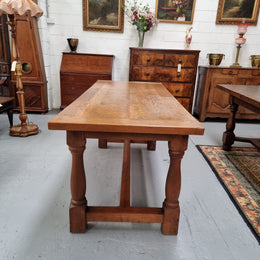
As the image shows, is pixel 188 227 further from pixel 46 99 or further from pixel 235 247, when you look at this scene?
pixel 46 99

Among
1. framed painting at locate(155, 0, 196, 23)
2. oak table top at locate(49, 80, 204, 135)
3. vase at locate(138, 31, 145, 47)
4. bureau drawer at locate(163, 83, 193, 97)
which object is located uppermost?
framed painting at locate(155, 0, 196, 23)

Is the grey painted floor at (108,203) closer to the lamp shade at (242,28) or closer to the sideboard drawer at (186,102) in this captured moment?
the sideboard drawer at (186,102)

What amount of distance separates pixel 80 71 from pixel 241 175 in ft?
10.7

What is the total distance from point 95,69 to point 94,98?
2667 millimetres

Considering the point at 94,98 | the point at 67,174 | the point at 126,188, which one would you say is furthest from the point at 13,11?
the point at 126,188

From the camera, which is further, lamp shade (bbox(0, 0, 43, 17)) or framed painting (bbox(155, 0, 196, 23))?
framed painting (bbox(155, 0, 196, 23))

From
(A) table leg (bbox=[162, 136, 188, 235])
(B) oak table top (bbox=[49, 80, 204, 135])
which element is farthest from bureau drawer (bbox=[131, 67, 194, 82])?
(A) table leg (bbox=[162, 136, 188, 235])

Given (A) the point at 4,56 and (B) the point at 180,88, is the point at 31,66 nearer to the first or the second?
(A) the point at 4,56

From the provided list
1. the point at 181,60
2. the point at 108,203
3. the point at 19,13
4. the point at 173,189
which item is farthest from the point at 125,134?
the point at 181,60

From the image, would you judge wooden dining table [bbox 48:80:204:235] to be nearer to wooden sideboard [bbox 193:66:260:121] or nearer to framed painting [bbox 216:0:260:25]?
wooden sideboard [bbox 193:66:260:121]

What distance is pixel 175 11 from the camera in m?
4.49

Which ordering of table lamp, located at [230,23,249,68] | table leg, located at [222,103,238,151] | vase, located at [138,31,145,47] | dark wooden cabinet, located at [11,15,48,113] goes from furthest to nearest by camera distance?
vase, located at [138,31,145,47], table lamp, located at [230,23,249,68], dark wooden cabinet, located at [11,15,48,113], table leg, located at [222,103,238,151]

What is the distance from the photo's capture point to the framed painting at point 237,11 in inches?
174

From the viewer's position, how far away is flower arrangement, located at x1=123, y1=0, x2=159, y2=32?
4.21 metres
